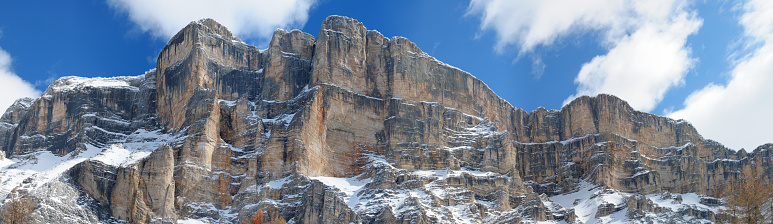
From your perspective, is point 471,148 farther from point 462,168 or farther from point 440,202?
point 440,202

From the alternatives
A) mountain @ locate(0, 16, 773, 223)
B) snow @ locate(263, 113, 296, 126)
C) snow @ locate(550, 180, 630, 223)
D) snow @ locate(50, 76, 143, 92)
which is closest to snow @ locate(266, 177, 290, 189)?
mountain @ locate(0, 16, 773, 223)

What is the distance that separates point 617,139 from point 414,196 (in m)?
49.1

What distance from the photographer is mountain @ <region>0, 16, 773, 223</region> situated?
129875 mm

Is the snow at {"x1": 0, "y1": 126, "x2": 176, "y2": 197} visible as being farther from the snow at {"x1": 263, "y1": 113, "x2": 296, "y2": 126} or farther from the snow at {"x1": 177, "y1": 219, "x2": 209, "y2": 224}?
the snow at {"x1": 263, "y1": 113, "x2": 296, "y2": 126}

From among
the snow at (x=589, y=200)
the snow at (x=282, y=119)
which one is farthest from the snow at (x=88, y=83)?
the snow at (x=589, y=200)

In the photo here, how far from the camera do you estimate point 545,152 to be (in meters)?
170

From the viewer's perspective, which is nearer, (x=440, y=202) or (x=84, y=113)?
(x=440, y=202)

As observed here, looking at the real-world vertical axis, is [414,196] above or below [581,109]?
below

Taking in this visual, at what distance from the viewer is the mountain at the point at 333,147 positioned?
5113 inches

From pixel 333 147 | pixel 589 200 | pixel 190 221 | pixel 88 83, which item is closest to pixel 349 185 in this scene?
pixel 333 147

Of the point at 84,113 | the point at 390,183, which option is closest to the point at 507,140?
A: the point at 390,183

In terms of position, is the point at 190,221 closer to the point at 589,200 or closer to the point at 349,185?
the point at 349,185

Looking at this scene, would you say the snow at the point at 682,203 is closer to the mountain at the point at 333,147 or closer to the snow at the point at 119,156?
the mountain at the point at 333,147

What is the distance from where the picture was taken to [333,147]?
147 m
